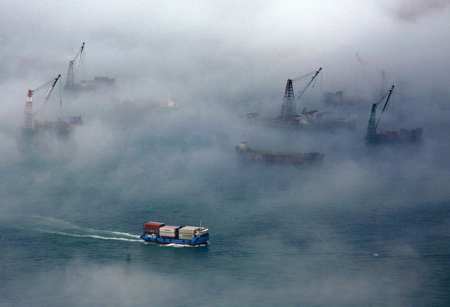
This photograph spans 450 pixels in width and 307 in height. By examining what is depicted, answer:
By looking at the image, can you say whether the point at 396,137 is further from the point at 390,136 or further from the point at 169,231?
the point at 169,231

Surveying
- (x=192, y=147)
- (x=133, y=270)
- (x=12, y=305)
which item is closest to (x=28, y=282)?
(x=12, y=305)

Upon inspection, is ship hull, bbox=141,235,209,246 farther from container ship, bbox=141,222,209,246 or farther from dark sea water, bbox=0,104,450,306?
dark sea water, bbox=0,104,450,306

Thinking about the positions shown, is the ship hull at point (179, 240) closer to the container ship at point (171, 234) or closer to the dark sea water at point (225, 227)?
the container ship at point (171, 234)

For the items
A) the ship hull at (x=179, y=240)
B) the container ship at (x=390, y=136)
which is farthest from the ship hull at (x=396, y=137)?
the ship hull at (x=179, y=240)

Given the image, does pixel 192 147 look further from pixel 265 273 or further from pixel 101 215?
pixel 265 273

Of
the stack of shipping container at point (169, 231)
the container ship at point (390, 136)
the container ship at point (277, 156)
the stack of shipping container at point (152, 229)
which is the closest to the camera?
the stack of shipping container at point (169, 231)

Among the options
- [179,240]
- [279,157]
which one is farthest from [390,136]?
[179,240]
